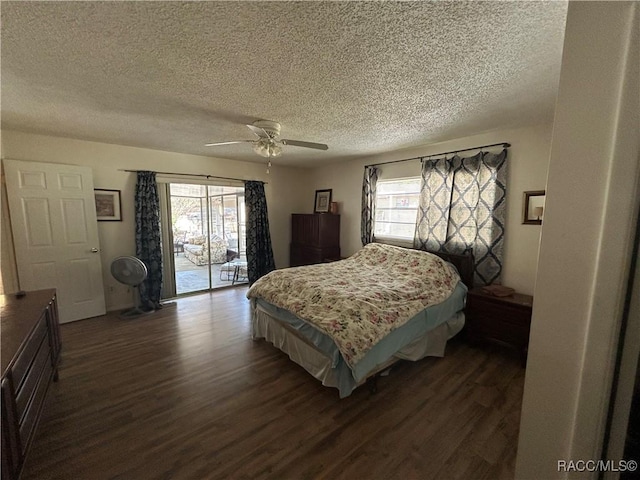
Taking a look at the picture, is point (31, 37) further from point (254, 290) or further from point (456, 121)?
point (456, 121)

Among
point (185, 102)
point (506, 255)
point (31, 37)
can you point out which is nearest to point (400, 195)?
point (506, 255)

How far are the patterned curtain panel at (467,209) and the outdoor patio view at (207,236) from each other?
11.1 ft

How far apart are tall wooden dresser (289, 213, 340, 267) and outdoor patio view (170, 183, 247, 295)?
113cm

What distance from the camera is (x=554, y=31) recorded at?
1.31 meters

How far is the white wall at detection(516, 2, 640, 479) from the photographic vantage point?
0.62 meters

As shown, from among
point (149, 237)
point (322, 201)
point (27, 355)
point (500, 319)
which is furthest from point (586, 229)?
point (322, 201)

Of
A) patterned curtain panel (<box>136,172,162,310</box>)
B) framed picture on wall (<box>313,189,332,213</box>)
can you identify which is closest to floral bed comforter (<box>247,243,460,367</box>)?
framed picture on wall (<box>313,189,332,213</box>)

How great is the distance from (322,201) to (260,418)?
13.3ft

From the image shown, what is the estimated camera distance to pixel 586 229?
660mm

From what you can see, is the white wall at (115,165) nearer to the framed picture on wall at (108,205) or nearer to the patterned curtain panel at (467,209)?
the framed picture on wall at (108,205)

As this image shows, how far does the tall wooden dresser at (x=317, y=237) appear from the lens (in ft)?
15.8

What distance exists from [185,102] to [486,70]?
7.40ft

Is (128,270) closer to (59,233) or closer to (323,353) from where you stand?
(59,233)

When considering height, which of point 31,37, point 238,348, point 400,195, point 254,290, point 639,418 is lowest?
point 238,348
